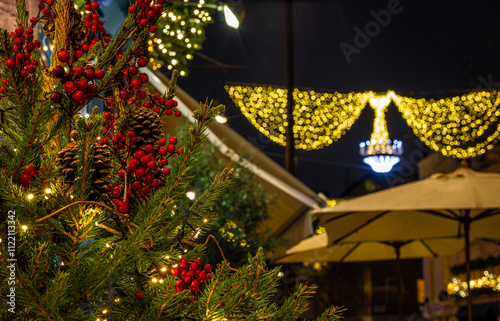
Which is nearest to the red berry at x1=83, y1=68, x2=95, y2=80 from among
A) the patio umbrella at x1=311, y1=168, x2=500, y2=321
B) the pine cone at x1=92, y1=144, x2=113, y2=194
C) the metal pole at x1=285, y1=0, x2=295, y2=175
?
the pine cone at x1=92, y1=144, x2=113, y2=194

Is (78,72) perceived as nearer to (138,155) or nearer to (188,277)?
(138,155)

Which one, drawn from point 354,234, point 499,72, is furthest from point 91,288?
point 499,72

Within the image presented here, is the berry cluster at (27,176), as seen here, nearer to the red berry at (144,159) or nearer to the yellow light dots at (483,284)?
the red berry at (144,159)

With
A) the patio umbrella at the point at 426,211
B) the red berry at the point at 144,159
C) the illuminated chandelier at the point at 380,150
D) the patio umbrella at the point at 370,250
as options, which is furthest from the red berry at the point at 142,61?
the illuminated chandelier at the point at 380,150

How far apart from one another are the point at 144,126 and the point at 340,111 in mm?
11094

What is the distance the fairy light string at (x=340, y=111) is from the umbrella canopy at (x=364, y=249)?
10.4ft

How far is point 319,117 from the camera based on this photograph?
12211mm

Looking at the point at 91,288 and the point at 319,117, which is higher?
the point at 319,117

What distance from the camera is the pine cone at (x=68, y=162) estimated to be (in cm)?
137

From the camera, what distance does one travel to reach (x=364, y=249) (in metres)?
9.33

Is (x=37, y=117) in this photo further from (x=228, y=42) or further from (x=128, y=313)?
(x=228, y=42)

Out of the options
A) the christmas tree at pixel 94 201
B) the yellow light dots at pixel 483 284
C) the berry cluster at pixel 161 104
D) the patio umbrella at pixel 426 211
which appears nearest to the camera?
the christmas tree at pixel 94 201

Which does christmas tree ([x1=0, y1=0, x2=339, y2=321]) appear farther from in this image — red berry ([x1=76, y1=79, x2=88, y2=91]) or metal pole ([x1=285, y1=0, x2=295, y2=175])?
metal pole ([x1=285, y1=0, x2=295, y2=175])

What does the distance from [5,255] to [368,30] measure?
262 inches
